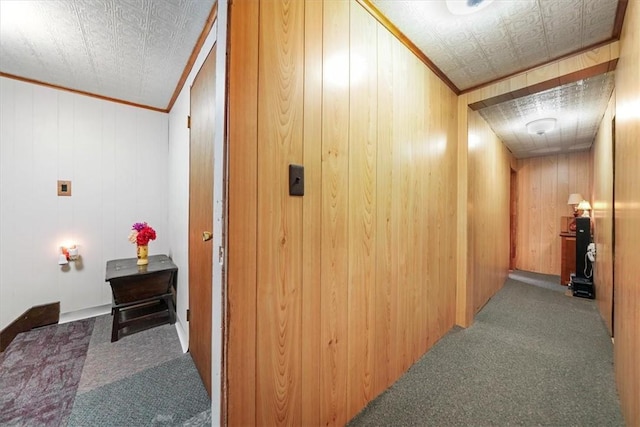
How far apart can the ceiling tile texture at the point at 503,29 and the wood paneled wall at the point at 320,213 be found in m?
0.16

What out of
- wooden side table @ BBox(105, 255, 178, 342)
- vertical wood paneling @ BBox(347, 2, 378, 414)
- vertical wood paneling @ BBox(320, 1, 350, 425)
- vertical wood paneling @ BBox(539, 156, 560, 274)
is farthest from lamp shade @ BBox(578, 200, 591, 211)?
wooden side table @ BBox(105, 255, 178, 342)

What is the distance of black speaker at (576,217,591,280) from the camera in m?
3.60

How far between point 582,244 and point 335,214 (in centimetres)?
456

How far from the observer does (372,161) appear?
4.78 ft

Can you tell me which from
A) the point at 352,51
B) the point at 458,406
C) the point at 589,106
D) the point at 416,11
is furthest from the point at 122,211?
the point at 589,106

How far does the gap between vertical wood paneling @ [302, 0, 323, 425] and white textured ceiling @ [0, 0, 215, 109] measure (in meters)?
0.81

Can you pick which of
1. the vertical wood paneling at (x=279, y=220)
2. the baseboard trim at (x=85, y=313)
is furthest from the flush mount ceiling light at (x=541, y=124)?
the baseboard trim at (x=85, y=313)

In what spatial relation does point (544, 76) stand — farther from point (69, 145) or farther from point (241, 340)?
point (69, 145)

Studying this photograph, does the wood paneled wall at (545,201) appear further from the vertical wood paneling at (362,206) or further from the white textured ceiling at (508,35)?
the vertical wood paneling at (362,206)

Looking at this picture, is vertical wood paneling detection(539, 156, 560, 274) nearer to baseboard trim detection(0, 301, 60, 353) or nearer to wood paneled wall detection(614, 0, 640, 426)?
wood paneled wall detection(614, 0, 640, 426)

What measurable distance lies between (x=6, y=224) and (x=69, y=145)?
92 centimetres

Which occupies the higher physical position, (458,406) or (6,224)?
(6,224)

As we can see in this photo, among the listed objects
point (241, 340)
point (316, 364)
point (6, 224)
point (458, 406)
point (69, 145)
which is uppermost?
point (69, 145)

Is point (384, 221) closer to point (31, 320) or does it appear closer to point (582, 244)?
point (31, 320)
